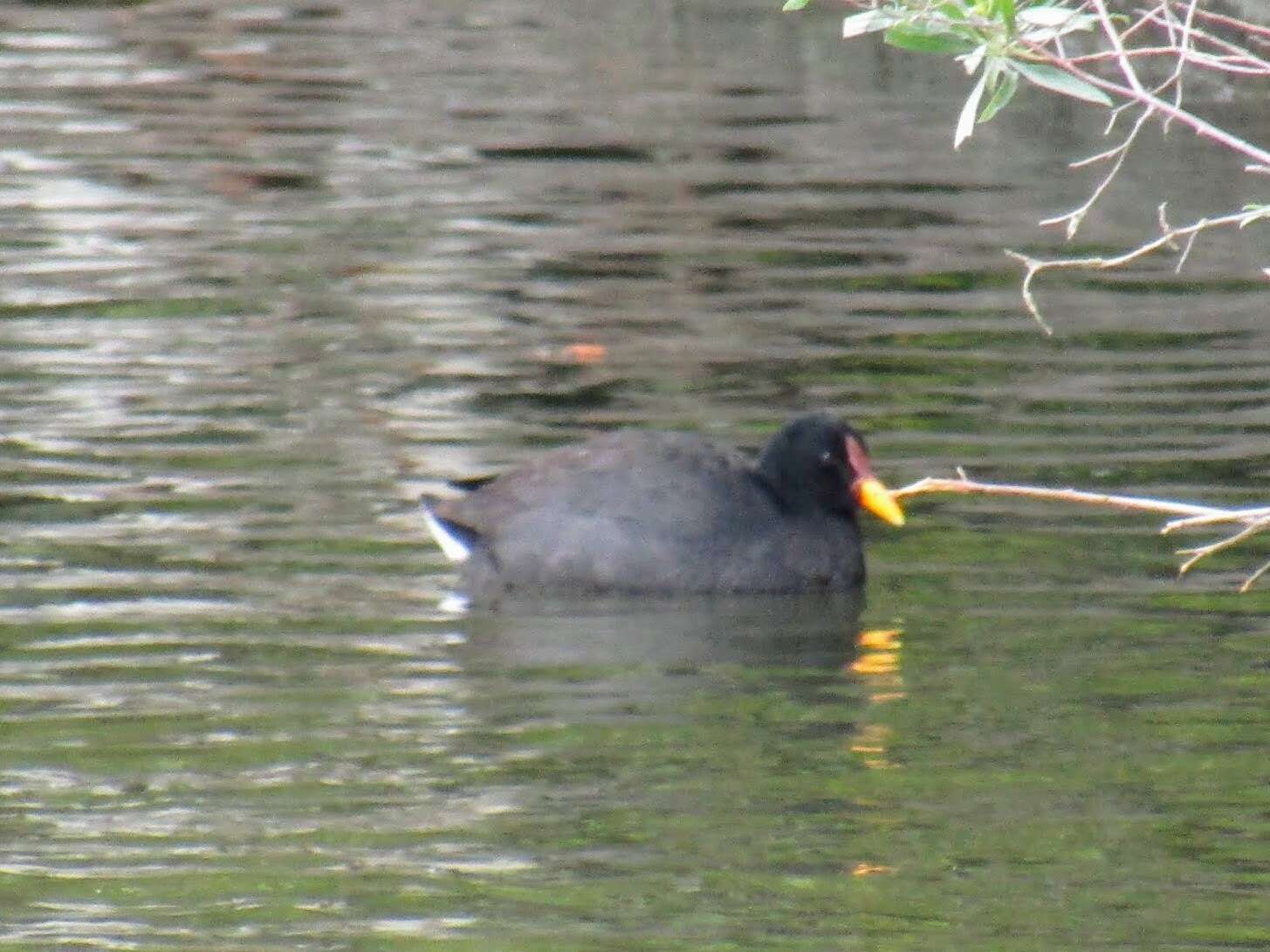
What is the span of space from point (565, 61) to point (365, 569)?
514 inches

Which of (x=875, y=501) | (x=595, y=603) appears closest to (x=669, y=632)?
(x=595, y=603)

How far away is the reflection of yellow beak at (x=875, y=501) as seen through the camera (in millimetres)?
10703

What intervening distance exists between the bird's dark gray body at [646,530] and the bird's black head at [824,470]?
74 mm

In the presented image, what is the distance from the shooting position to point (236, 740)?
8.58 m

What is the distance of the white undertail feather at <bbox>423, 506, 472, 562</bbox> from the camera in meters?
10.5

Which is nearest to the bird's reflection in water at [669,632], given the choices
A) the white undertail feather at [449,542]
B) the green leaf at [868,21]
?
the white undertail feather at [449,542]

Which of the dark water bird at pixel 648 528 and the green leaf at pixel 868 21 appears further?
the dark water bird at pixel 648 528

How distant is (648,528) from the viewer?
34.3 feet

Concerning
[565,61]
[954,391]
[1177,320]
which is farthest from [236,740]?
[565,61]

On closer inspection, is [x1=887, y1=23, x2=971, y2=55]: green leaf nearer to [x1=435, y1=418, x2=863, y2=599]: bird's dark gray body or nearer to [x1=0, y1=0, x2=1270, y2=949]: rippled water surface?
[x1=0, y1=0, x2=1270, y2=949]: rippled water surface

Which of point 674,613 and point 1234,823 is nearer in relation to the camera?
point 1234,823

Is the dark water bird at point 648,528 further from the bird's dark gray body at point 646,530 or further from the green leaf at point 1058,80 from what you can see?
the green leaf at point 1058,80

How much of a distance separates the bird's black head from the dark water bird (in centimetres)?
1

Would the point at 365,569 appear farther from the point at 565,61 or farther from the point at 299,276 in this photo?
the point at 565,61
